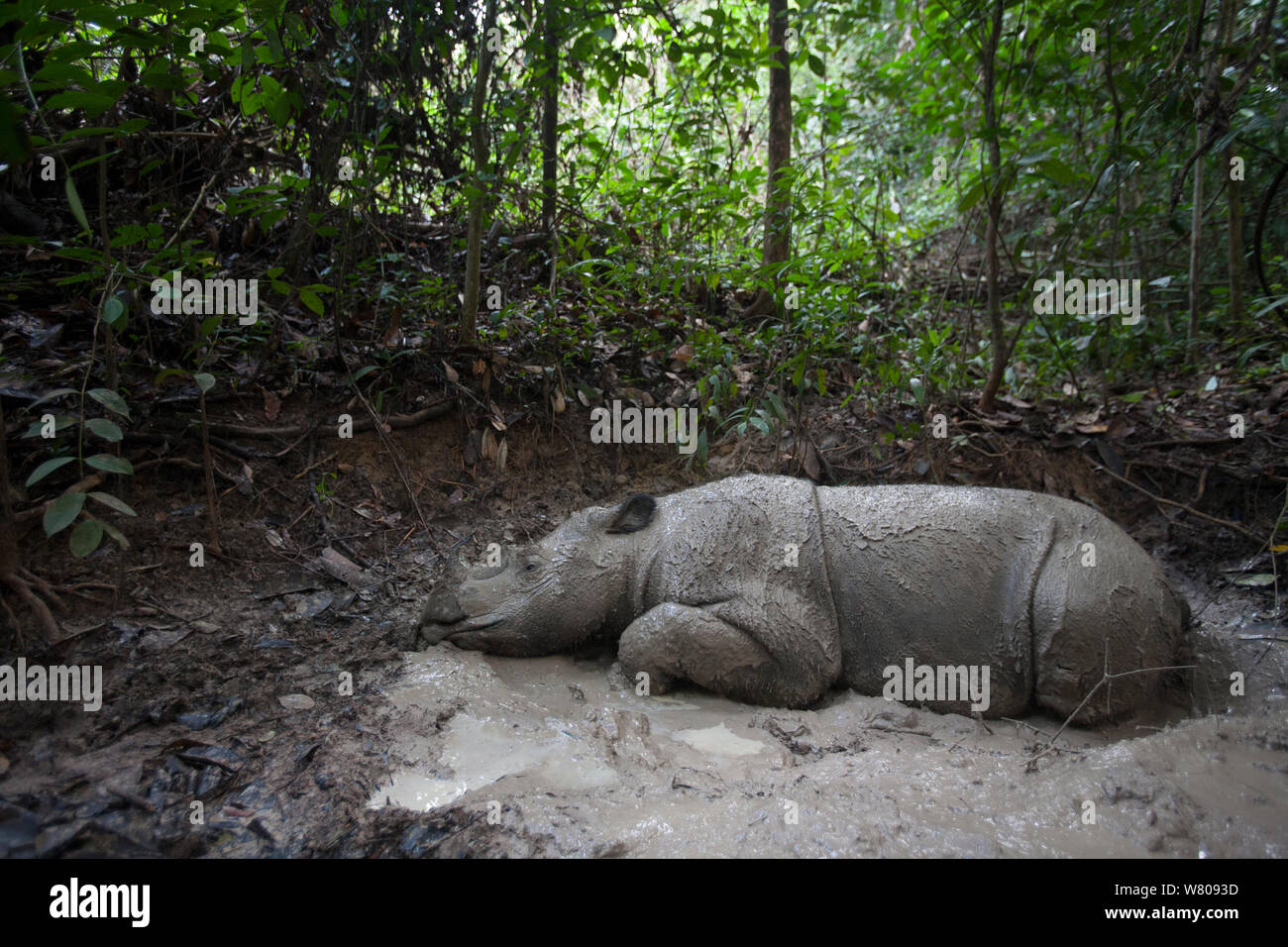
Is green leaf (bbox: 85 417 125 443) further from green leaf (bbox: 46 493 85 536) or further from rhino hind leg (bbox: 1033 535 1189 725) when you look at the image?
rhino hind leg (bbox: 1033 535 1189 725)

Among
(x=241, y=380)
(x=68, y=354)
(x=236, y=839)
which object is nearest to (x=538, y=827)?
(x=236, y=839)

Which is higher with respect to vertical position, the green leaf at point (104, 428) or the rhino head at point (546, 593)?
the green leaf at point (104, 428)

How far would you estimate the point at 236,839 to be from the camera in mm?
2219

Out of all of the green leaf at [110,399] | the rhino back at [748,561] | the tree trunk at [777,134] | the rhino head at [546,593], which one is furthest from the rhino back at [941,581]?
the green leaf at [110,399]

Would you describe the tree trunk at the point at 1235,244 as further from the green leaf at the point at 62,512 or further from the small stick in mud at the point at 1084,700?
the green leaf at the point at 62,512

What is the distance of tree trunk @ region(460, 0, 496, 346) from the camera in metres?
4.43

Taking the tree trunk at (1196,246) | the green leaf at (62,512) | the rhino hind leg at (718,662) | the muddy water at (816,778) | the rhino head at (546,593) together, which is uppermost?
the tree trunk at (1196,246)

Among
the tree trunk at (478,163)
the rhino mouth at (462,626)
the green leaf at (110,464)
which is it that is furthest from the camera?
the tree trunk at (478,163)

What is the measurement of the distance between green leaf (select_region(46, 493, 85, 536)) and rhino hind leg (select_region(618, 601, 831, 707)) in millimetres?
2276

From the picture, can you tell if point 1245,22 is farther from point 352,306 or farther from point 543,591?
point 352,306

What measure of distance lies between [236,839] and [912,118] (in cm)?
840

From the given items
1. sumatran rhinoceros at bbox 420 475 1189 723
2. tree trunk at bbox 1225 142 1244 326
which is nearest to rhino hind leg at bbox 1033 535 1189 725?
sumatran rhinoceros at bbox 420 475 1189 723

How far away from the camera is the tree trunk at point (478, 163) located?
443cm

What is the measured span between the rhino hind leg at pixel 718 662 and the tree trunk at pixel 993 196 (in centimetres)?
310
